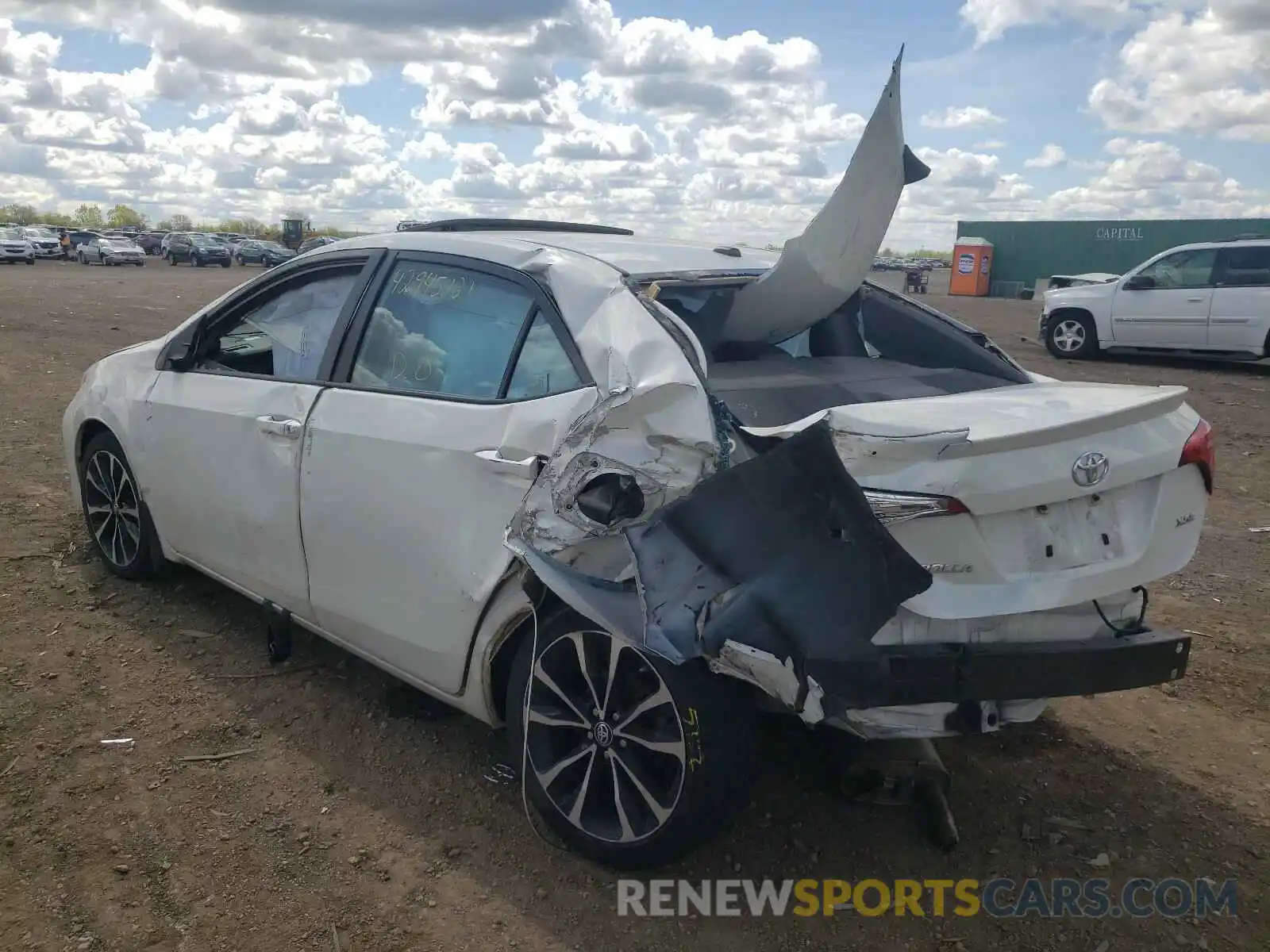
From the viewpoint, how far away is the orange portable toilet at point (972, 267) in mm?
36375

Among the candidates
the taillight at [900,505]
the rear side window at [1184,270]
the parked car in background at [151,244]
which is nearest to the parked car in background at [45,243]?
the parked car in background at [151,244]

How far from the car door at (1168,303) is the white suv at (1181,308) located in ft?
0.04

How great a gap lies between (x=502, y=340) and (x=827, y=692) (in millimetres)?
1505

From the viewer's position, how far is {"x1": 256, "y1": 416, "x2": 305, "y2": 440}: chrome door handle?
3.59 m

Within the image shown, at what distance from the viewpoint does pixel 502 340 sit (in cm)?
318

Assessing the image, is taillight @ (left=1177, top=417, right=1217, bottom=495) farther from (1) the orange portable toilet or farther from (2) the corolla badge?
(1) the orange portable toilet

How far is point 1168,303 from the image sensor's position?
14258 millimetres

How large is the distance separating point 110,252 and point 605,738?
50848mm

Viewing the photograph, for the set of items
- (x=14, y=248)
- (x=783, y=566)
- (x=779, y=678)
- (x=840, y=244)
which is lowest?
(x=779, y=678)

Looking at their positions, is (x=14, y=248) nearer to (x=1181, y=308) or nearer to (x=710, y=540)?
(x=1181, y=308)

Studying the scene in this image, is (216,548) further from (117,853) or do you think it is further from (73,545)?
(73,545)

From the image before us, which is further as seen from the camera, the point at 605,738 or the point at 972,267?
the point at 972,267

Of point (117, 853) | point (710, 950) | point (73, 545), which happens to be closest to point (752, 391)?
point (710, 950)

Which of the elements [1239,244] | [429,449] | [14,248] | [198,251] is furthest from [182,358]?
[198,251]
